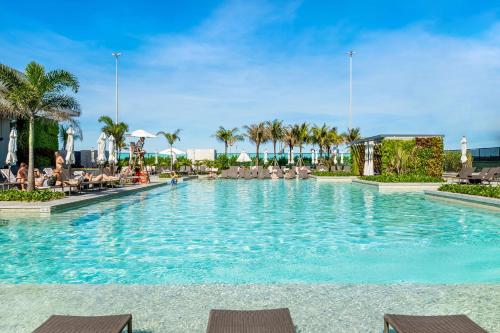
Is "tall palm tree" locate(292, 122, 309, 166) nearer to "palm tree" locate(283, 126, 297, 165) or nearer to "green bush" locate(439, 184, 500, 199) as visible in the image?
"palm tree" locate(283, 126, 297, 165)

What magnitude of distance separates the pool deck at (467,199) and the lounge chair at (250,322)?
12159mm

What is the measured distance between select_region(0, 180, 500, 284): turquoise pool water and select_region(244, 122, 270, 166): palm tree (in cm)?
3512

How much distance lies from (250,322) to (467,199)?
1381cm

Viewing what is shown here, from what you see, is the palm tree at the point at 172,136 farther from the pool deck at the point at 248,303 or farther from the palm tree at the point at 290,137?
the pool deck at the point at 248,303

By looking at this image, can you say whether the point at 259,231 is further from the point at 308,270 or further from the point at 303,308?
the point at 303,308

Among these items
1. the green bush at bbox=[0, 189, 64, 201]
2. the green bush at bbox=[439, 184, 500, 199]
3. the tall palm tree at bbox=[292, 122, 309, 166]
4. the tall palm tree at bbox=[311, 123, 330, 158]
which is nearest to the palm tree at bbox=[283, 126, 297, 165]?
the tall palm tree at bbox=[292, 122, 309, 166]

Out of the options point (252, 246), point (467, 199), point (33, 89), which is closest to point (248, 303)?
point (252, 246)

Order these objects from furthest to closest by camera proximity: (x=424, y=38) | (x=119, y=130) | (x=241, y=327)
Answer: (x=119, y=130), (x=424, y=38), (x=241, y=327)

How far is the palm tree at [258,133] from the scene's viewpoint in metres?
48.4

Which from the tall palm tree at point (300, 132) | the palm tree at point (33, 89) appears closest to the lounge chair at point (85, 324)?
the palm tree at point (33, 89)

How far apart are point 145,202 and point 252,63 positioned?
502 inches

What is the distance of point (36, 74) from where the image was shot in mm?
14789

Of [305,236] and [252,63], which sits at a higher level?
[252,63]

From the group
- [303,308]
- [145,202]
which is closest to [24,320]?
[303,308]
